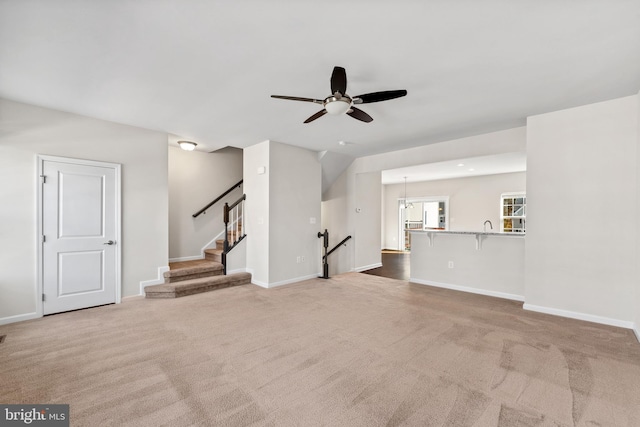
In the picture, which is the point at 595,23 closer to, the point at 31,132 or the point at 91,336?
the point at 91,336

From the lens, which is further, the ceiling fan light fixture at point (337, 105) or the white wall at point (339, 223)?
the white wall at point (339, 223)

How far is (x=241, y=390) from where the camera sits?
2.07 metres

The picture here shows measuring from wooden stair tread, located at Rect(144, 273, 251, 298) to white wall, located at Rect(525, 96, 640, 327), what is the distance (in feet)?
15.5

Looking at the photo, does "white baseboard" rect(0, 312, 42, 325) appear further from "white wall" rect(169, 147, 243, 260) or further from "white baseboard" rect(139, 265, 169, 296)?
"white wall" rect(169, 147, 243, 260)

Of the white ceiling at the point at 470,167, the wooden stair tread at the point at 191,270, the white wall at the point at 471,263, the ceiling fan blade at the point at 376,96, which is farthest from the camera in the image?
the white ceiling at the point at 470,167

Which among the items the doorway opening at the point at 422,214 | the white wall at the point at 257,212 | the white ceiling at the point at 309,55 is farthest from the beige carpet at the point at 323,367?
the doorway opening at the point at 422,214

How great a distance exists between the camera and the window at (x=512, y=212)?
7891 millimetres

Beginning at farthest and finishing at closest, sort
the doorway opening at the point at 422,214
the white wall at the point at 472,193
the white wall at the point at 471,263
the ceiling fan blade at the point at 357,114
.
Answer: the doorway opening at the point at 422,214, the white wall at the point at 472,193, the white wall at the point at 471,263, the ceiling fan blade at the point at 357,114

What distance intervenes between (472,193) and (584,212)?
5485 millimetres

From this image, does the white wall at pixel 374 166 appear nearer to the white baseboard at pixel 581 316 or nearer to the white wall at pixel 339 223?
the white wall at pixel 339 223

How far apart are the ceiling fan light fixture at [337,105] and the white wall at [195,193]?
4489mm

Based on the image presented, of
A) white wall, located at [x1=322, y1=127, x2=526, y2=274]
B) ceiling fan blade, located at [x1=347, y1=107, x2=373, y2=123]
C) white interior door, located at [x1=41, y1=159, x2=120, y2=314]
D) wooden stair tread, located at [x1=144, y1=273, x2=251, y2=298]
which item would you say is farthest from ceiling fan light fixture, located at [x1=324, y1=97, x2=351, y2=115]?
wooden stair tread, located at [x1=144, y1=273, x2=251, y2=298]

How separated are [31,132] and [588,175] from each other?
23.4 feet

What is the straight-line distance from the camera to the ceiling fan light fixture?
2.46 metres
